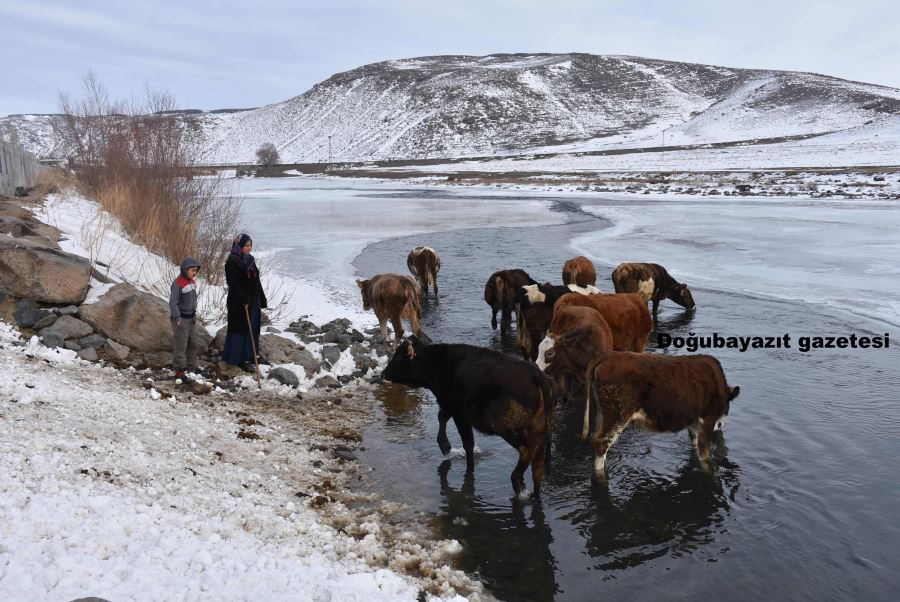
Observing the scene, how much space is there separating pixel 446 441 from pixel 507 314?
4955 millimetres

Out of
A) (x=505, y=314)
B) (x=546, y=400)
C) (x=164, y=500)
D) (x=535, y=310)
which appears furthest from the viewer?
(x=505, y=314)

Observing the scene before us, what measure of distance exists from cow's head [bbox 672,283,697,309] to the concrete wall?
1551cm

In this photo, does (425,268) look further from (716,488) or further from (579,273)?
(716,488)

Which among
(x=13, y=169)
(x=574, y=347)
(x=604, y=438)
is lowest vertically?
(x=604, y=438)

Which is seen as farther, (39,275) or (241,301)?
(241,301)

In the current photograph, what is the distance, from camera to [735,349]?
10.4 meters

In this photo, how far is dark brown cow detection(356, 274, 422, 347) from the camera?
33.3 feet

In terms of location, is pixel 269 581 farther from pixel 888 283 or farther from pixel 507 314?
pixel 888 283

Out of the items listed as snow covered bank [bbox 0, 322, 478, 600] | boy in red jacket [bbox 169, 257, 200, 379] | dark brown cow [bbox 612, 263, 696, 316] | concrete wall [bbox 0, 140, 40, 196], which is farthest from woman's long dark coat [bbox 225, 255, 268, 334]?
concrete wall [bbox 0, 140, 40, 196]

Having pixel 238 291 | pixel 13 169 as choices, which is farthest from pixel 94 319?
pixel 13 169

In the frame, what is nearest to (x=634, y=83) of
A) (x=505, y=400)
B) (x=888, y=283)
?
(x=888, y=283)

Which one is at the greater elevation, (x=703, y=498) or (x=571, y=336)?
(x=571, y=336)

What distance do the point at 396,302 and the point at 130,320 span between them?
3.80m

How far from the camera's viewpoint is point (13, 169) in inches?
656
